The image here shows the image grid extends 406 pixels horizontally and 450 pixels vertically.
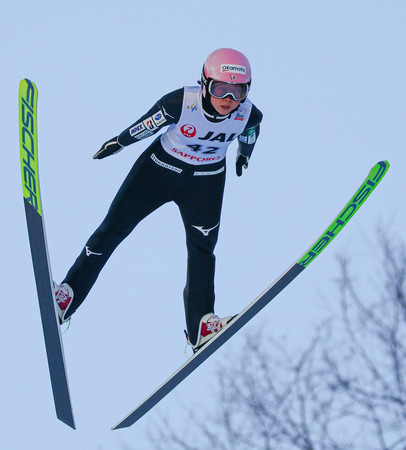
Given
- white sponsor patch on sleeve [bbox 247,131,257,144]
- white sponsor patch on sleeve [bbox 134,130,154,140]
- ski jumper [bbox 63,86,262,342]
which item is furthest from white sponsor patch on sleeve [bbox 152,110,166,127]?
white sponsor patch on sleeve [bbox 247,131,257,144]

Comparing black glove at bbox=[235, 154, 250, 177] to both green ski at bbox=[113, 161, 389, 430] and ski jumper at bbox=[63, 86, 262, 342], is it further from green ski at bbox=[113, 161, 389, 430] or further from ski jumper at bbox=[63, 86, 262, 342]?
green ski at bbox=[113, 161, 389, 430]

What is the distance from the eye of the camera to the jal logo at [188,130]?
20.7 feet

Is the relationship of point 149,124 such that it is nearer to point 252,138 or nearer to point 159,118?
point 159,118

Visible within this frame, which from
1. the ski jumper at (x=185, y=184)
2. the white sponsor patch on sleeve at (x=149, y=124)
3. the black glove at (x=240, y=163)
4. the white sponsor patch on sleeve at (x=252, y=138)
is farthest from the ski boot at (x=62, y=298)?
the white sponsor patch on sleeve at (x=252, y=138)

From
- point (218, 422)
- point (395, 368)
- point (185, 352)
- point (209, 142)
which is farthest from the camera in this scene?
point (218, 422)

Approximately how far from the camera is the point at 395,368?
10539 mm

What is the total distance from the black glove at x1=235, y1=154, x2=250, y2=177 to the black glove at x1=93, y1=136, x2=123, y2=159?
0.92 meters

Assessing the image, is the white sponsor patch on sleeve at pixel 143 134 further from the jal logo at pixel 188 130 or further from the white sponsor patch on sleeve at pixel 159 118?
the jal logo at pixel 188 130

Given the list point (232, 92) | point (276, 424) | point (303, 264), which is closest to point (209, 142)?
point (232, 92)

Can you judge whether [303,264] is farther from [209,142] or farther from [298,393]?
[298,393]

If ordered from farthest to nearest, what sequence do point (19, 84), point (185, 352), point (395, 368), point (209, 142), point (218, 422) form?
point (218, 422) < point (395, 368) < point (185, 352) < point (209, 142) < point (19, 84)

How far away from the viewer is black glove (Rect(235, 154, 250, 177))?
6863 mm

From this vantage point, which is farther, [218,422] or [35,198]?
[218,422]

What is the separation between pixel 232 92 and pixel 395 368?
5456mm
